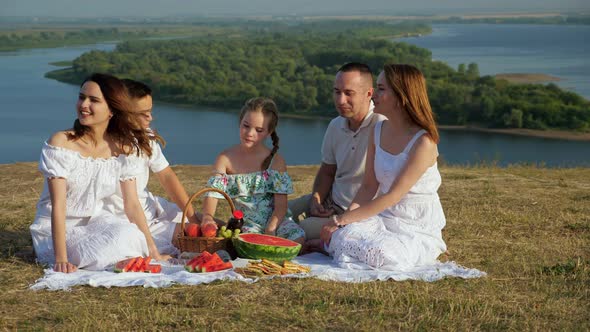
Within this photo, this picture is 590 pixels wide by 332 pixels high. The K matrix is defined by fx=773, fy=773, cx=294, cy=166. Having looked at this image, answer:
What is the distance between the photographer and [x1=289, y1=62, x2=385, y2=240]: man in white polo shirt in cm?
543

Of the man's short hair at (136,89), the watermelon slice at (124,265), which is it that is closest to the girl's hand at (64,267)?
the watermelon slice at (124,265)

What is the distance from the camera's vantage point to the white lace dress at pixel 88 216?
15.8 ft

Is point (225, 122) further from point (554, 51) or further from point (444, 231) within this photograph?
point (554, 51)

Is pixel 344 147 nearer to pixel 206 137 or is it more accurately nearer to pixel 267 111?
pixel 267 111

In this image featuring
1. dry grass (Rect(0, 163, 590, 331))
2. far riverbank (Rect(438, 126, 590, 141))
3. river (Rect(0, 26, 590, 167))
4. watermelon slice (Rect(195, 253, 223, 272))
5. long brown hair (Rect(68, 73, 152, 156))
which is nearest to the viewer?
dry grass (Rect(0, 163, 590, 331))

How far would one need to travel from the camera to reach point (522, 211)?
722cm

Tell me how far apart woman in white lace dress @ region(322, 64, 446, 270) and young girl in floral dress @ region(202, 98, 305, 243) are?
45cm

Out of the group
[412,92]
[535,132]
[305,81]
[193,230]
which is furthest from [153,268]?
[305,81]

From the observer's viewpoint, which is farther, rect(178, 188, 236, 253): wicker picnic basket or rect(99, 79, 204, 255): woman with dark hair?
rect(99, 79, 204, 255): woman with dark hair

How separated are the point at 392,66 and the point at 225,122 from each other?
51.2 meters

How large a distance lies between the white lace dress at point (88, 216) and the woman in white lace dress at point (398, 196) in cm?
131

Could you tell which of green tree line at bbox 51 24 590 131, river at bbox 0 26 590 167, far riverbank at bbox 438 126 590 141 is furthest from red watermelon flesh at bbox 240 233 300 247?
far riverbank at bbox 438 126 590 141

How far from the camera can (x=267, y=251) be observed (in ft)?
16.0

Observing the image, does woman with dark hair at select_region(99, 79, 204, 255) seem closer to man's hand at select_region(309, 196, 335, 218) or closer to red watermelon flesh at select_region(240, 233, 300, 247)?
red watermelon flesh at select_region(240, 233, 300, 247)
